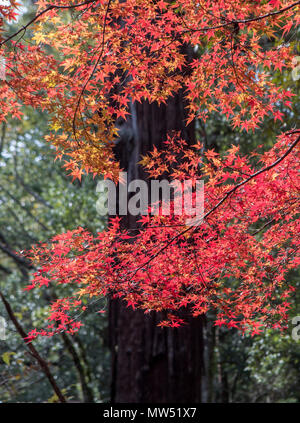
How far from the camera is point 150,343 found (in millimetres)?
4094

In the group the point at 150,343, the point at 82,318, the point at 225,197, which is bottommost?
the point at 150,343

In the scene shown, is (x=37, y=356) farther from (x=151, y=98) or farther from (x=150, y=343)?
(x=151, y=98)

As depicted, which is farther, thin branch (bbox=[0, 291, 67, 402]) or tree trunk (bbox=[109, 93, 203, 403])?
tree trunk (bbox=[109, 93, 203, 403])

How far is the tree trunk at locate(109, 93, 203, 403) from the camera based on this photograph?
4.05 m

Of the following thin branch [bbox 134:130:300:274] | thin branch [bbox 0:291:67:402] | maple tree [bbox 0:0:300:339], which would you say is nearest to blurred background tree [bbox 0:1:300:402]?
thin branch [bbox 0:291:67:402]

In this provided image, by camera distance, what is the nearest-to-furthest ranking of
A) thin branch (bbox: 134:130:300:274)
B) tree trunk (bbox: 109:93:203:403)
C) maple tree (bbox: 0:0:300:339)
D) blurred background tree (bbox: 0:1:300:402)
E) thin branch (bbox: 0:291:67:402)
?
1. thin branch (bbox: 134:130:300:274)
2. maple tree (bbox: 0:0:300:339)
3. thin branch (bbox: 0:291:67:402)
4. tree trunk (bbox: 109:93:203:403)
5. blurred background tree (bbox: 0:1:300:402)

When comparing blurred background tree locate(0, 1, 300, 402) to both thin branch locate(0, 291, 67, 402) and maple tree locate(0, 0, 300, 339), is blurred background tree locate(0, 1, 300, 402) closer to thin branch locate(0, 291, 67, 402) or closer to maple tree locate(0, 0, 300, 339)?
thin branch locate(0, 291, 67, 402)

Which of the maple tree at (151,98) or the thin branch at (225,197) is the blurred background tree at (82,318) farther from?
the thin branch at (225,197)

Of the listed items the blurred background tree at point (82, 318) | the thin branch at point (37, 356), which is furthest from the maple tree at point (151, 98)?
the blurred background tree at point (82, 318)

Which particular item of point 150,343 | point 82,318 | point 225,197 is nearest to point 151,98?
point 225,197

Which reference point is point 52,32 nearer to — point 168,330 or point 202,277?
point 202,277

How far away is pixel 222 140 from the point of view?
314 inches

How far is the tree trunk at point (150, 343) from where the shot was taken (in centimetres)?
405

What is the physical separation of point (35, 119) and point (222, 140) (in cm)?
452
